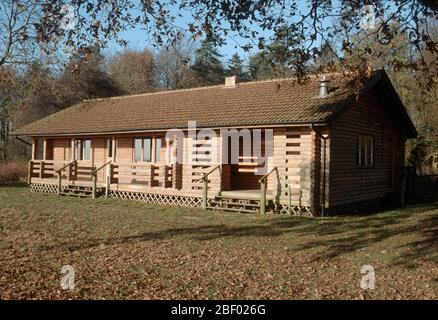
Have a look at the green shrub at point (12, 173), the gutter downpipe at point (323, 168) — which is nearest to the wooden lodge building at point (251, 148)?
the gutter downpipe at point (323, 168)

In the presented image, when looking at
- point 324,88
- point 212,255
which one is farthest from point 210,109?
point 212,255

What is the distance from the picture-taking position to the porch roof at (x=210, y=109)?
16.1 meters

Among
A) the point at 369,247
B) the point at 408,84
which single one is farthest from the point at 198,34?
the point at 408,84

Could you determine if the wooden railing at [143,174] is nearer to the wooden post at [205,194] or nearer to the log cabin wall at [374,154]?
the wooden post at [205,194]

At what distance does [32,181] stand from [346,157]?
1575 cm

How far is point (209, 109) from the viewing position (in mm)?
19500

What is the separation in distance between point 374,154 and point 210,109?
715 centimetres

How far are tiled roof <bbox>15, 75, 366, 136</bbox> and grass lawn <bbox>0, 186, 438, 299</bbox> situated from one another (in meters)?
3.86

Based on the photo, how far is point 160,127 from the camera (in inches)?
749

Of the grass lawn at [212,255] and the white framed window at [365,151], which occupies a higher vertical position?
the white framed window at [365,151]

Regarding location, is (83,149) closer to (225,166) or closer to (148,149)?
(148,149)

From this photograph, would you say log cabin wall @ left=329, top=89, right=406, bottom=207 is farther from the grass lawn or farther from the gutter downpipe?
the grass lawn

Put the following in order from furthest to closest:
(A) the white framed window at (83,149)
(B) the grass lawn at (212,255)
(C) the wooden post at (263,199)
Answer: (A) the white framed window at (83,149), (C) the wooden post at (263,199), (B) the grass lawn at (212,255)

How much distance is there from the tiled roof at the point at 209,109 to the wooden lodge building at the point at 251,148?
0.07 m
